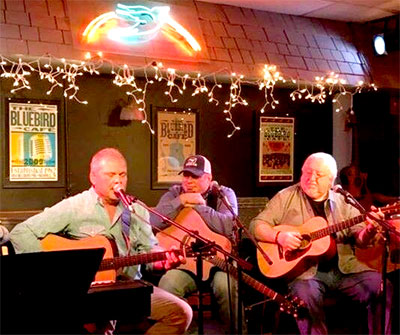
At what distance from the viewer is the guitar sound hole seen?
14.3 ft

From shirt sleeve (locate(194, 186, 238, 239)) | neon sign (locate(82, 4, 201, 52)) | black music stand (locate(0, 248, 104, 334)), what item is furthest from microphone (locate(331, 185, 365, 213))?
neon sign (locate(82, 4, 201, 52))

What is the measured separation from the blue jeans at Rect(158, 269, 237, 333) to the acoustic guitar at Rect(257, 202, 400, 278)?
30 centimetres

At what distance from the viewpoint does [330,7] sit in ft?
20.2

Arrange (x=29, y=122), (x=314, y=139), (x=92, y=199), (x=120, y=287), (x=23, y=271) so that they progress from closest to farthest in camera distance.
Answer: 1. (x=23, y=271)
2. (x=120, y=287)
3. (x=92, y=199)
4. (x=29, y=122)
5. (x=314, y=139)

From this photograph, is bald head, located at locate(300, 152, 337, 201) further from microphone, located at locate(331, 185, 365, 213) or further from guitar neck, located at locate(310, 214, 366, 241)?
microphone, located at locate(331, 185, 365, 213)

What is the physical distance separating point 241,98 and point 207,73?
997 millimetres

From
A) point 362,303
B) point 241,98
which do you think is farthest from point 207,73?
point 362,303

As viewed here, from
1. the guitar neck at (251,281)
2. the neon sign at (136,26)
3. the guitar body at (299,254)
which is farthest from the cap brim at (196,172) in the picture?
the neon sign at (136,26)

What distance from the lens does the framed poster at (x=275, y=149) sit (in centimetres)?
669

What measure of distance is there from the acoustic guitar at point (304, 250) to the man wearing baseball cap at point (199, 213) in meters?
0.33

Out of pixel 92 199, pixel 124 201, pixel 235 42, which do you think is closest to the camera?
pixel 124 201

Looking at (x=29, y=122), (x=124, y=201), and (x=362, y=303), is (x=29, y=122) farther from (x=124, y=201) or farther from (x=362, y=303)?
(x=362, y=303)

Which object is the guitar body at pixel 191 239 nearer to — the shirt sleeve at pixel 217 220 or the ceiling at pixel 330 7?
the shirt sleeve at pixel 217 220

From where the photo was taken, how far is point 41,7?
5043 mm
